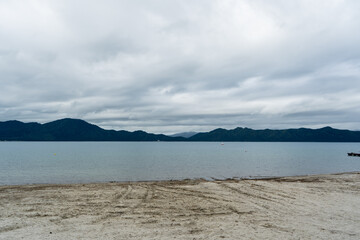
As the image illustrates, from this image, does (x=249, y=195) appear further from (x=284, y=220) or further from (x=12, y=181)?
(x=12, y=181)

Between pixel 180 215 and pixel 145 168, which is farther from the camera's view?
pixel 145 168

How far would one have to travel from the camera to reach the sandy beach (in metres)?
10.8

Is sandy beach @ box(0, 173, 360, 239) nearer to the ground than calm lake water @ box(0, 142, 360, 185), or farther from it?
farther from it

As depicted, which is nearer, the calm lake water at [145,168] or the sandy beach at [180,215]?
the sandy beach at [180,215]

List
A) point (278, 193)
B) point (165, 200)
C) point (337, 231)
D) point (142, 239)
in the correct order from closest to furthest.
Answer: point (142, 239) → point (337, 231) → point (165, 200) → point (278, 193)

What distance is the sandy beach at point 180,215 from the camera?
10789mm

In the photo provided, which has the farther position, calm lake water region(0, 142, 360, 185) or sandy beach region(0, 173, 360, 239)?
calm lake water region(0, 142, 360, 185)

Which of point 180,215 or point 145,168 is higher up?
point 180,215

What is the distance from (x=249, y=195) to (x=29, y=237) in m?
14.4

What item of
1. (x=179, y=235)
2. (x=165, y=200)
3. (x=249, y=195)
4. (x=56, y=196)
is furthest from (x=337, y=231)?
(x=56, y=196)

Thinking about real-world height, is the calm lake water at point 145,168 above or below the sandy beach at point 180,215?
below

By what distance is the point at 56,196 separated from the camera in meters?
18.5

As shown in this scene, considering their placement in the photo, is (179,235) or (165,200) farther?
(165,200)

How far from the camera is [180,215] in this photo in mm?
13461
